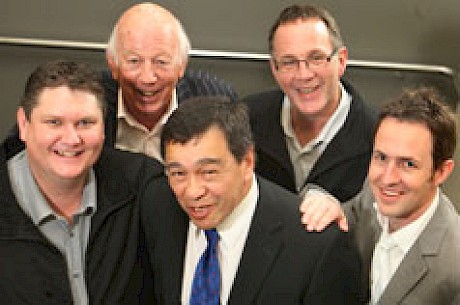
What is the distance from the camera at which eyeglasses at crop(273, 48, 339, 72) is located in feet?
9.92

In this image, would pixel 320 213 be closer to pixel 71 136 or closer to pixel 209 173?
pixel 209 173

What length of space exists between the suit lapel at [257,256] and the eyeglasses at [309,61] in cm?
88

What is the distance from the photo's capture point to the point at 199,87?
3223 millimetres

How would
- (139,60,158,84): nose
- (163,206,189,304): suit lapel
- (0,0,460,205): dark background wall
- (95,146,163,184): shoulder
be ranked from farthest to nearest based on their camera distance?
(0,0,460,205): dark background wall < (139,60,158,84): nose < (95,146,163,184): shoulder < (163,206,189,304): suit lapel

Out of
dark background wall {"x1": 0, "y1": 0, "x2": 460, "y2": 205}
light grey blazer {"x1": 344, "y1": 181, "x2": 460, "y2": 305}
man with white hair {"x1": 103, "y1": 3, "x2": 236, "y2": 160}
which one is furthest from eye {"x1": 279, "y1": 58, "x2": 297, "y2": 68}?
dark background wall {"x1": 0, "y1": 0, "x2": 460, "y2": 205}

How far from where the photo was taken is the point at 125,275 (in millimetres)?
2451

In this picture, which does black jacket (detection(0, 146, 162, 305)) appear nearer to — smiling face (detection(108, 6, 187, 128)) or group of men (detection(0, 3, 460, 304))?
group of men (detection(0, 3, 460, 304))

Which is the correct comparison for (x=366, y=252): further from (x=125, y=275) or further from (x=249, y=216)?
(x=125, y=275)

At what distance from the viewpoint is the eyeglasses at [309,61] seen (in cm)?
302

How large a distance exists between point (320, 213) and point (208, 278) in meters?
0.34

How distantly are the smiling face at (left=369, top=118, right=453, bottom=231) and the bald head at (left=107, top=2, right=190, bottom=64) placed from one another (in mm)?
999

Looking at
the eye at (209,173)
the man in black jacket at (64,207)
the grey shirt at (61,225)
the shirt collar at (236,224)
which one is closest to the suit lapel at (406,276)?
the shirt collar at (236,224)

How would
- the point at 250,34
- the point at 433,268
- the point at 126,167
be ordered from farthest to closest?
the point at 250,34 → the point at 126,167 → the point at 433,268

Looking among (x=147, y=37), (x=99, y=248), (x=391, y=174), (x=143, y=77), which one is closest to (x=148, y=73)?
(x=143, y=77)
